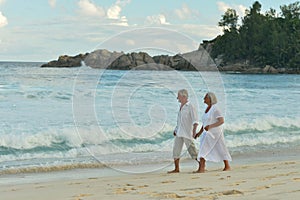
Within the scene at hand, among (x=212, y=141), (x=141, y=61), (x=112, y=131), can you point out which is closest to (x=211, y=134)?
(x=212, y=141)

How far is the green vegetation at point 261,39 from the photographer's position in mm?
100812

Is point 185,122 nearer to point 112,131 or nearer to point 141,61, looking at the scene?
point 141,61

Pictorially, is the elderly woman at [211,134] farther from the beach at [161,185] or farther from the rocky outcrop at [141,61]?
the rocky outcrop at [141,61]

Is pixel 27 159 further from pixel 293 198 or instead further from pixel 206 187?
pixel 293 198

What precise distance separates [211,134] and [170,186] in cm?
171

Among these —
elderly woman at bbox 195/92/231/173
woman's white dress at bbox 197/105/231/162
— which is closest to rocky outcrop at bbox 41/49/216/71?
elderly woman at bbox 195/92/231/173

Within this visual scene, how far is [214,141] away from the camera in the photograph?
9.05 metres

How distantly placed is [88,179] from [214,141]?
214cm

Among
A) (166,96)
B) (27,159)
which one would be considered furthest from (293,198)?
(166,96)

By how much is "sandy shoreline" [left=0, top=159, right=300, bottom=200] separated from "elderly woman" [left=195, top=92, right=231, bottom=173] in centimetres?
28

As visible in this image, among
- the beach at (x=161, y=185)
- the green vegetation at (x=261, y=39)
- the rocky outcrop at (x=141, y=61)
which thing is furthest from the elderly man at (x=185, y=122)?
the green vegetation at (x=261, y=39)

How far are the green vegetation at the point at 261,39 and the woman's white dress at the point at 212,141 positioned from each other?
Result: 92740mm

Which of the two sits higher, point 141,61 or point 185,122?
point 141,61

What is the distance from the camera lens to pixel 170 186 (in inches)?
297
